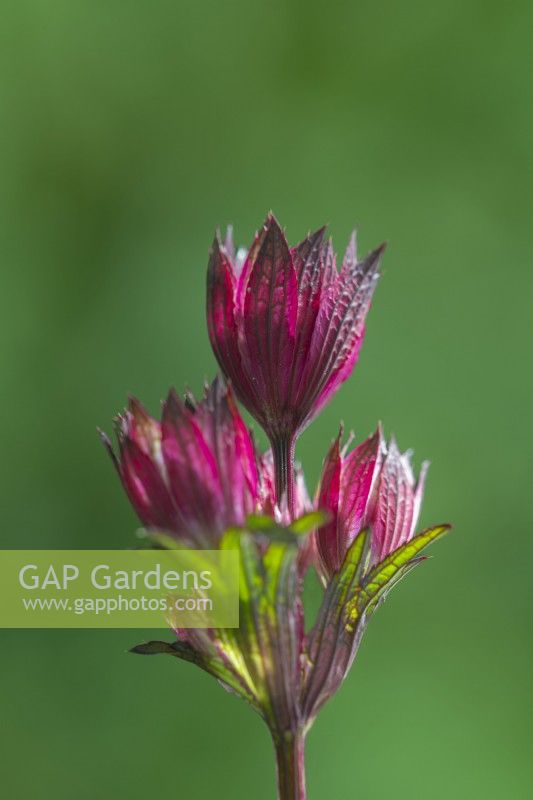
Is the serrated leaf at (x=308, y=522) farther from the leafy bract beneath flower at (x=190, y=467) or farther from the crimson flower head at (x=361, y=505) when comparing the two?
the crimson flower head at (x=361, y=505)

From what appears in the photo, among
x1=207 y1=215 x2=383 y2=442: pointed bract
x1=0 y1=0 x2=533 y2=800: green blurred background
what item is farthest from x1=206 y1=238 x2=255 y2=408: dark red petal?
x1=0 y1=0 x2=533 y2=800: green blurred background

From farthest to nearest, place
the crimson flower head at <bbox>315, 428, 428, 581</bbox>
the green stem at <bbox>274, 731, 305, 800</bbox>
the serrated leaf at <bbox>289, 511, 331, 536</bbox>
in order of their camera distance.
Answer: the crimson flower head at <bbox>315, 428, 428, 581</bbox> < the green stem at <bbox>274, 731, 305, 800</bbox> < the serrated leaf at <bbox>289, 511, 331, 536</bbox>

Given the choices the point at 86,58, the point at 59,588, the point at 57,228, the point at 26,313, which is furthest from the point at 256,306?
the point at 86,58

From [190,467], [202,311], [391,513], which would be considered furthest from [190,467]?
[202,311]

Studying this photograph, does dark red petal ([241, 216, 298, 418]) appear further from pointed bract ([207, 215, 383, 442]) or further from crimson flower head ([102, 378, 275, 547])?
crimson flower head ([102, 378, 275, 547])

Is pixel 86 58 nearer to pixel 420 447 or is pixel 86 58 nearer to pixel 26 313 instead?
pixel 26 313

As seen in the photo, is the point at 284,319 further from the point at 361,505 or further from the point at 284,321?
the point at 361,505
